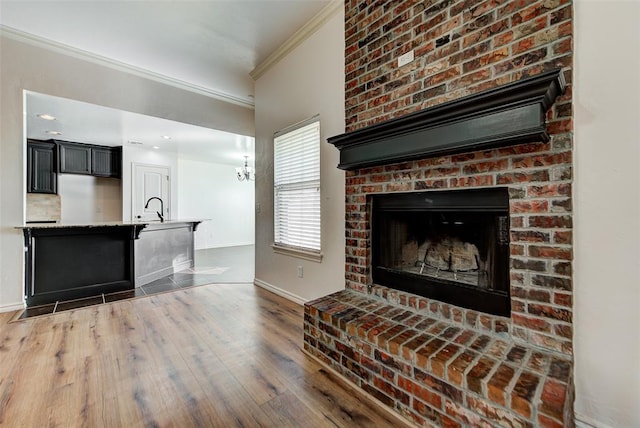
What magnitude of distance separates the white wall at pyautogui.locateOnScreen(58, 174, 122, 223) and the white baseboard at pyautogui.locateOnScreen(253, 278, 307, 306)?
4.34 meters

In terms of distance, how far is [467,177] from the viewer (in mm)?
1699

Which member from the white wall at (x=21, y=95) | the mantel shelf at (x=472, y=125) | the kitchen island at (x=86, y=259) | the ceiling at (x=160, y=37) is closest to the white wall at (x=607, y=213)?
the mantel shelf at (x=472, y=125)

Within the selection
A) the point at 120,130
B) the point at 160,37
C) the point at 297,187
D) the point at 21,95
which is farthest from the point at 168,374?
the point at 120,130

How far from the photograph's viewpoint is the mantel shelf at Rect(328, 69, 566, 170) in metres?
1.27

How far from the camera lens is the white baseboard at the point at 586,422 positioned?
128 centimetres

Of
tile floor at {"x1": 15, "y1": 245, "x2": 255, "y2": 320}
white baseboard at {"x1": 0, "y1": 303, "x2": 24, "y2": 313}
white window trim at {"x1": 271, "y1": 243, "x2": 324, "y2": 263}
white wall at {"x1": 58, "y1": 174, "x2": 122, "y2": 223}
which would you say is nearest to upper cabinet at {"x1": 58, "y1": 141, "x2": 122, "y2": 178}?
white wall at {"x1": 58, "y1": 174, "x2": 122, "y2": 223}

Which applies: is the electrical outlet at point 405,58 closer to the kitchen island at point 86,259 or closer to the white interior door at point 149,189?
the kitchen island at point 86,259

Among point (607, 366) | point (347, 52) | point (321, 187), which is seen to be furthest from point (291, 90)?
point (607, 366)

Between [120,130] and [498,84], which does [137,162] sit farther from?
[498,84]

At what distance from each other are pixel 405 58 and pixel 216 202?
7.23 m

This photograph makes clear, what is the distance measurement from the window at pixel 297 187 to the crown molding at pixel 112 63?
2.05m

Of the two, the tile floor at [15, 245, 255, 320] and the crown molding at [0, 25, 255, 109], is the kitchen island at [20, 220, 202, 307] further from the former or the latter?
the crown molding at [0, 25, 255, 109]

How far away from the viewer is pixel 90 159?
5699mm

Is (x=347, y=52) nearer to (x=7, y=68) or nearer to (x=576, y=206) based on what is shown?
(x=576, y=206)
